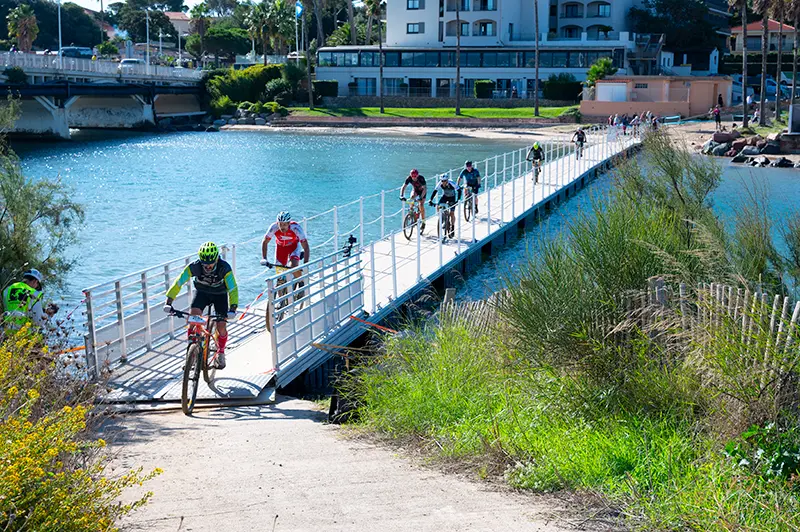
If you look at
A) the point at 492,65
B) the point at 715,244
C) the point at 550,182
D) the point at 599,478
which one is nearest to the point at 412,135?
the point at 492,65

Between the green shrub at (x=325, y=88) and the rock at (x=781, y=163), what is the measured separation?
52.2m

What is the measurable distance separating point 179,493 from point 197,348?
3.82m

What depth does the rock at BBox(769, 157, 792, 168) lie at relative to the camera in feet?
169

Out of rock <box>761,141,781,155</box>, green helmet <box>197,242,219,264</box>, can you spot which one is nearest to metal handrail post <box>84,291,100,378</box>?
green helmet <box>197,242,219,264</box>

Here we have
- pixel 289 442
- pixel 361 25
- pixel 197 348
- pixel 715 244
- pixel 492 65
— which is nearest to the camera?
pixel 289 442

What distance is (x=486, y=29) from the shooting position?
315 ft

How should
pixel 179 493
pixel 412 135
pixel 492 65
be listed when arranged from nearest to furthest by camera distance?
1. pixel 179 493
2. pixel 412 135
3. pixel 492 65

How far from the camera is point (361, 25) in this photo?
121 meters

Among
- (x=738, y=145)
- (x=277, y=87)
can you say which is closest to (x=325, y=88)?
(x=277, y=87)

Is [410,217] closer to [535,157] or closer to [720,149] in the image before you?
[535,157]

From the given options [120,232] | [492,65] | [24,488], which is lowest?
[120,232]

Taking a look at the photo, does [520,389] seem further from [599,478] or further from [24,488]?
[24,488]

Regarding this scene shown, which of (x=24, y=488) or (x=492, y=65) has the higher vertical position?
(x=492, y=65)

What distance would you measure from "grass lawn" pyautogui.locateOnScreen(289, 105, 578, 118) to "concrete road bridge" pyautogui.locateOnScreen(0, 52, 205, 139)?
12.9 meters
